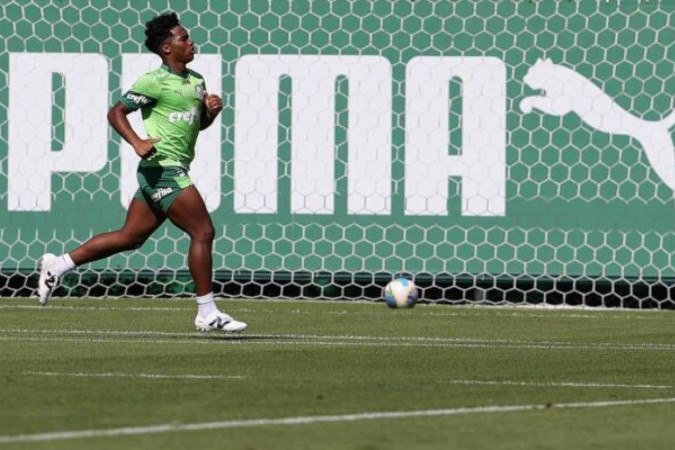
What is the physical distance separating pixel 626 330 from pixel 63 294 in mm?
5404

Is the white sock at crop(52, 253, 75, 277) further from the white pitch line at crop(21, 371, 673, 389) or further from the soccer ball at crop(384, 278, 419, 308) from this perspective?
the soccer ball at crop(384, 278, 419, 308)

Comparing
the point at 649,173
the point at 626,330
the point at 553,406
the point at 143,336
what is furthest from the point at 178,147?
the point at 649,173

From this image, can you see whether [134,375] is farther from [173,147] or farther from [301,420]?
[173,147]

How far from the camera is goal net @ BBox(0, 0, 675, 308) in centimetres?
1491

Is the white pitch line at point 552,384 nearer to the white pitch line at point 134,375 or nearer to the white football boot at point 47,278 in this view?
the white pitch line at point 134,375

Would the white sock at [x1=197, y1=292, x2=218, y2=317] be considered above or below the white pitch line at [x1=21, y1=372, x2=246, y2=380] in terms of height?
above

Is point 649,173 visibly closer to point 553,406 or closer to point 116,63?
point 116,63

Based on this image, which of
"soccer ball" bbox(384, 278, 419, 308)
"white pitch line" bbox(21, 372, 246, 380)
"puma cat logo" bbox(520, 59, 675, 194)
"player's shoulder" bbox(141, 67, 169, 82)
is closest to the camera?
"white pitch line" bbox(21, 372, 246, 380)

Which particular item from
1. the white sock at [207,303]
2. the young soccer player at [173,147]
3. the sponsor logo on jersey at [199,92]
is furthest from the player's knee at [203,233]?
the sponsor logo on jersey at [199,92]

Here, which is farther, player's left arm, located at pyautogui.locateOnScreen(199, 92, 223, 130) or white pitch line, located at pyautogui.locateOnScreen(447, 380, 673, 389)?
player's left arm, located at pyautogui.locateOnScreen(199, 92, 223, 130)

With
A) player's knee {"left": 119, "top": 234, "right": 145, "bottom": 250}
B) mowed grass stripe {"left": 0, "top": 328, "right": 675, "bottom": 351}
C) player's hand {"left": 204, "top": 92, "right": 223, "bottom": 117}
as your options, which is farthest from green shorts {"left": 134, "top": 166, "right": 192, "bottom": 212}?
mowed grass stripe {"left": 0, "top": 328, "right": 675, "bottom": 351}

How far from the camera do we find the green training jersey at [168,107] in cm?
1081

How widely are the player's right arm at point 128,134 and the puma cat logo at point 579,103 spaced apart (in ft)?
16.3

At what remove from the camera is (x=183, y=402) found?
22.8ft
